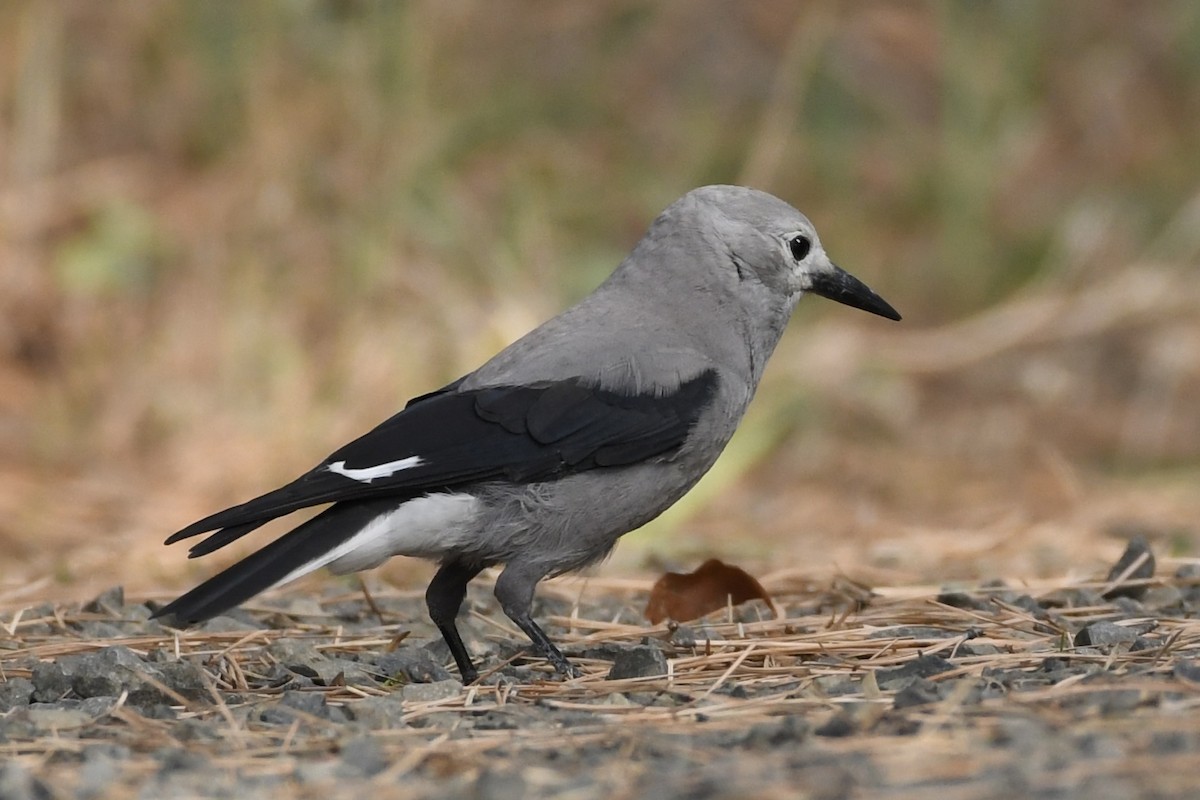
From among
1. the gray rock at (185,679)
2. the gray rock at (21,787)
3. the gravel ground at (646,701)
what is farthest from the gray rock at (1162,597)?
the gray rock at (21,787)

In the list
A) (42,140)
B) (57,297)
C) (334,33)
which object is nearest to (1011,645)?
(334,33)

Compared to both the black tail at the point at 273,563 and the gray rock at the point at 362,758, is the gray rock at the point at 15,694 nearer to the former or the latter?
the black tail at the point at 273,563

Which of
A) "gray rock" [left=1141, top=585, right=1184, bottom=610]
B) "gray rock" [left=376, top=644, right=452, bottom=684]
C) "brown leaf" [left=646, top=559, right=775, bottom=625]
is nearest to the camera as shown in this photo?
"gray rock" [left=376, top=644, right=452, bottom=684]

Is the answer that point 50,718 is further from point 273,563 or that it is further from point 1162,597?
point 1162,597

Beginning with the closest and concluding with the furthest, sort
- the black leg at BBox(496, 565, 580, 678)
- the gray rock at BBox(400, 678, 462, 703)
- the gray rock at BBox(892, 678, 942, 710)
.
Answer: the gray rock at BBox(892, 678, 942, 710) < the gray rock at BBox(400, 678, 462, 703) < the black leg at BBox(496, 565, 580, 678)

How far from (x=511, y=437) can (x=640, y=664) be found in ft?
2.12

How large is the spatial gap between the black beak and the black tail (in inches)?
54.0

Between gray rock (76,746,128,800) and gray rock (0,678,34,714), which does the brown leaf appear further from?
gray rock (76,746,128,800)

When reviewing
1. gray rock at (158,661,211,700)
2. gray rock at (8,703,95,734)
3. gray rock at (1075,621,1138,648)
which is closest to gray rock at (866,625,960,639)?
gray rock at (1075,621,1138,648)

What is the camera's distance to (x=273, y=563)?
3.31 m

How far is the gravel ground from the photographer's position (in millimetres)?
2416

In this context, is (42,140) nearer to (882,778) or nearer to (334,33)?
(334,33)

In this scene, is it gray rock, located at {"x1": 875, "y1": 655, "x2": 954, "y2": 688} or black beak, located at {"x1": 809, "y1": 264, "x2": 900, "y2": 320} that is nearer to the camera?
gray rock, located at {"x1": 875, "y1": 655, "x2": 954, "y2": 688}

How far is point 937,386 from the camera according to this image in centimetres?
798
